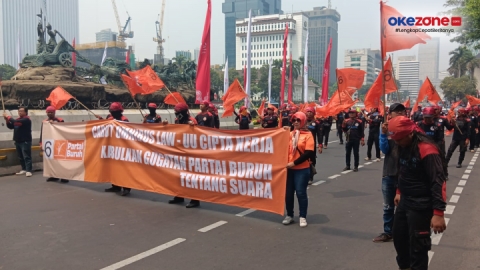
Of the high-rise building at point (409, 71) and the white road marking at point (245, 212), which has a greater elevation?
the high-rise building at point (409, 71)

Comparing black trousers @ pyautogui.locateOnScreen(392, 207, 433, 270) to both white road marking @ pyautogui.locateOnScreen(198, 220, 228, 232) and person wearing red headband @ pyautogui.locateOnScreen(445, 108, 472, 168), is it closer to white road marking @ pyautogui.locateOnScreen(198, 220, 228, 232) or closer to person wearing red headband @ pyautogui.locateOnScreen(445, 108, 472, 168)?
white road marking @ pyautogui.locateOnScreen(198, 220, 228, 232)

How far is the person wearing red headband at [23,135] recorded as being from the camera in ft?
34.1

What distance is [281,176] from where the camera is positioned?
20.5ft

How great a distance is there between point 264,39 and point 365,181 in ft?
487

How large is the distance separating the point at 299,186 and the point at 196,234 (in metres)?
1.61

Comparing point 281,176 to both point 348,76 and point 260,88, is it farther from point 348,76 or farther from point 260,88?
point 260,88

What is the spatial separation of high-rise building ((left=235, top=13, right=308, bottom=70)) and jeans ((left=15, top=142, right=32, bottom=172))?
458ft

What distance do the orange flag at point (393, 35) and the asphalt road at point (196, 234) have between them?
8.91ft

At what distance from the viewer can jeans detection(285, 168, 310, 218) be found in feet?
20.3

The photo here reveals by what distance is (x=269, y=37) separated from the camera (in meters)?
153

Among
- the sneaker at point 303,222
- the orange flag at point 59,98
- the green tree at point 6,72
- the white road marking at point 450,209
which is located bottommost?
the white road marking at point 450,209

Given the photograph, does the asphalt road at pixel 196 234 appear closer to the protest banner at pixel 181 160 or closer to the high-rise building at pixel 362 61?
the protest banner at pixel 181 160

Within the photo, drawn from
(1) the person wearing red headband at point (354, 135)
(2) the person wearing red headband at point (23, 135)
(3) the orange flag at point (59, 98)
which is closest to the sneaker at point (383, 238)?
(1) the person wearing red headband at point (354, 135)

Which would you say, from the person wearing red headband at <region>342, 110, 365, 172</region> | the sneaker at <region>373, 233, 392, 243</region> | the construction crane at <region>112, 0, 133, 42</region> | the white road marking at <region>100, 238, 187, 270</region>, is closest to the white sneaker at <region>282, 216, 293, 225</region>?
the sneaker at <region>373, 233, 392, 243</region>
